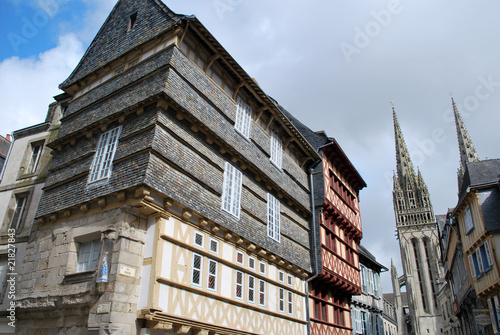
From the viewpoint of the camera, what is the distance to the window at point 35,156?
41.9 feet

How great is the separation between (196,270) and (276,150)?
6.49 meters

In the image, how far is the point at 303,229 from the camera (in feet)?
50.6

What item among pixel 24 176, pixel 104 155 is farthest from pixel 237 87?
pixel 24 176

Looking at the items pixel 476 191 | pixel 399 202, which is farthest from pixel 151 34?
pixel 399 202

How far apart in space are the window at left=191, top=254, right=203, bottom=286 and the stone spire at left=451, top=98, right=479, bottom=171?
76818 mm

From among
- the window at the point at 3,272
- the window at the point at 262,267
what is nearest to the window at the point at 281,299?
the window at the point at 262,267

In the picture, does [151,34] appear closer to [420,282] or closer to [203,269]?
[203,269]

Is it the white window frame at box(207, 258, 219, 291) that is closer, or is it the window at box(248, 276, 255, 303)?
the white window frame at box(207, 258, 219, 291)

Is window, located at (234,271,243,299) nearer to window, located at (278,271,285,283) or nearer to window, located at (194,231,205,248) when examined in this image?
window, located at (194,231,205,248)

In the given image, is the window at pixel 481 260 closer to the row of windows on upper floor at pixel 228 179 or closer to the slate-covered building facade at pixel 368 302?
the slate-covered building facade at pixel 368 302

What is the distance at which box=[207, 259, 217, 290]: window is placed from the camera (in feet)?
31.7

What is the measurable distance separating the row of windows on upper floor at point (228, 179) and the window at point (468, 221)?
8.89 m

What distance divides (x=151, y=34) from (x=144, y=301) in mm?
7297

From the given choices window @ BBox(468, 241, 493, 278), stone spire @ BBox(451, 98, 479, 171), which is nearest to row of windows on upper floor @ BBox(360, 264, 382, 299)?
window @ BBox(468, 241, 493, 278)
